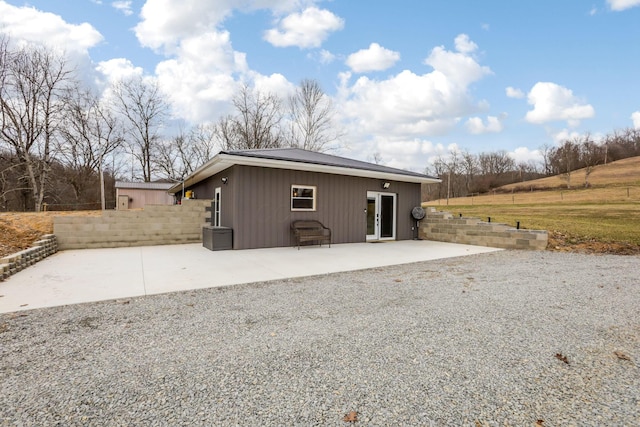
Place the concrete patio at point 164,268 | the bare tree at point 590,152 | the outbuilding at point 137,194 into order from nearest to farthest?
1. the concrete patio at point 164,268
2. the outbuilding at point 137,194
3. the bare tree at point 590,152

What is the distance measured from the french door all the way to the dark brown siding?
294 mm

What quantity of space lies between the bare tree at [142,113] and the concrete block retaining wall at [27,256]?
1864 cm

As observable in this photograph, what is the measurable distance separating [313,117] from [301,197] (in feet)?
49.2

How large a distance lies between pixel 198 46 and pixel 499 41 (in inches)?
432

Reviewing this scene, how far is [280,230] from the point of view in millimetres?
8578

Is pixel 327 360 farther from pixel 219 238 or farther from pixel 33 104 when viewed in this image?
pixel 33 104

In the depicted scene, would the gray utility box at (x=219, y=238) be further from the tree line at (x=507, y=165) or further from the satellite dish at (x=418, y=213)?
the tree line at (x=507, y=165)

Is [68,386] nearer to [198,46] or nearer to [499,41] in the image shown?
[198,46]

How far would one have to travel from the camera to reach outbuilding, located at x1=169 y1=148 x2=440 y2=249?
7.97m

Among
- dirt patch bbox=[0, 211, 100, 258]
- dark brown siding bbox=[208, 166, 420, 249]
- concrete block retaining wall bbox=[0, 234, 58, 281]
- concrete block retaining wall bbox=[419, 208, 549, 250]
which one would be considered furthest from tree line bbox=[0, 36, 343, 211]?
concrete block retaining wall bbox=[419, 208, 549, 250]

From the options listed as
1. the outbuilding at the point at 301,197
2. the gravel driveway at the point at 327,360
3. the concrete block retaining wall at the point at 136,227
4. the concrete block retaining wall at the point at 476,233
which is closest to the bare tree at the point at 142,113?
the outbuilding at the point at 301,197

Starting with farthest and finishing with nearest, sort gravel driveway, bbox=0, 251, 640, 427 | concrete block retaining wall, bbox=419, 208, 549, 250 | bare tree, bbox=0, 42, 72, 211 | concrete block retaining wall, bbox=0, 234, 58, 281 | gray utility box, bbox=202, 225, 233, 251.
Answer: bare tree, bbox=0, 42, 72, 211 → concrete block retaining wall, bbox=419, 208, 549, 250 → gray utility box, bbox=202, 225, 233, 251 → concrete block retaining wall, bbox=0, 234, 58, 281 → gravel driveway, bbox=0, 251, 640, 427

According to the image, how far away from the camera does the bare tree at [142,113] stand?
878 inches

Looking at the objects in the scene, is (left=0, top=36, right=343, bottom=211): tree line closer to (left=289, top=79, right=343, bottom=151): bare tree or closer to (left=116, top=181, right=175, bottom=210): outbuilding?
(left=289, top=79, right=343, bottom=151): bare tree
